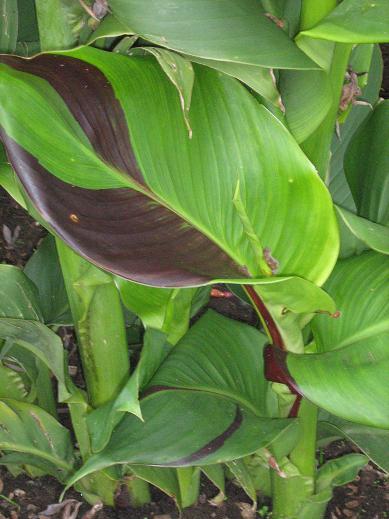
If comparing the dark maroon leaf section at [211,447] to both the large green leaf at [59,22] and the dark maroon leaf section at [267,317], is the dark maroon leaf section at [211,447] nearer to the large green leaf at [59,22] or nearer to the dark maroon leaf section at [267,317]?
the dark maroon leaf section at [267,317]

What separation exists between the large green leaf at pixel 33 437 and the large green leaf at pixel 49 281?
0.41ft

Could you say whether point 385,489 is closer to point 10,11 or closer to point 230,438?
point 230,438

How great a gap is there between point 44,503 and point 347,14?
30.7 inches

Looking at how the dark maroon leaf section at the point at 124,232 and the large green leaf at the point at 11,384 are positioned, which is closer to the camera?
the dark maroon leaf section at the point at 124,232

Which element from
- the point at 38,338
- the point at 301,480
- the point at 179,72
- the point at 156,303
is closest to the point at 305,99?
the point at 179,72

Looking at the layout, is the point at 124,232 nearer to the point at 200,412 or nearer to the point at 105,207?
the point at 105,207

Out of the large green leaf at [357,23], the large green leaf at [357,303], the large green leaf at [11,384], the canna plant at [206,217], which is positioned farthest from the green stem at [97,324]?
the large green leaf at [357,23]

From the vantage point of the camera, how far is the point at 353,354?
0.70 metres

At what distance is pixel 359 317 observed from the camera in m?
0.74

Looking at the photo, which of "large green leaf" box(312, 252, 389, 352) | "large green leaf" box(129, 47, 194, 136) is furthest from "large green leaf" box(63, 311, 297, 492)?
"large green leaf" box(129, 47, 194, 136)

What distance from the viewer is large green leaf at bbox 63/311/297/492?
763 millimetres

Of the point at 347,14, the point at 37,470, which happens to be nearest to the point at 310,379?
the point at 347,14

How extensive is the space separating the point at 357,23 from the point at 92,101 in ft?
0.65

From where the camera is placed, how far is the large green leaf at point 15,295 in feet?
2.84
